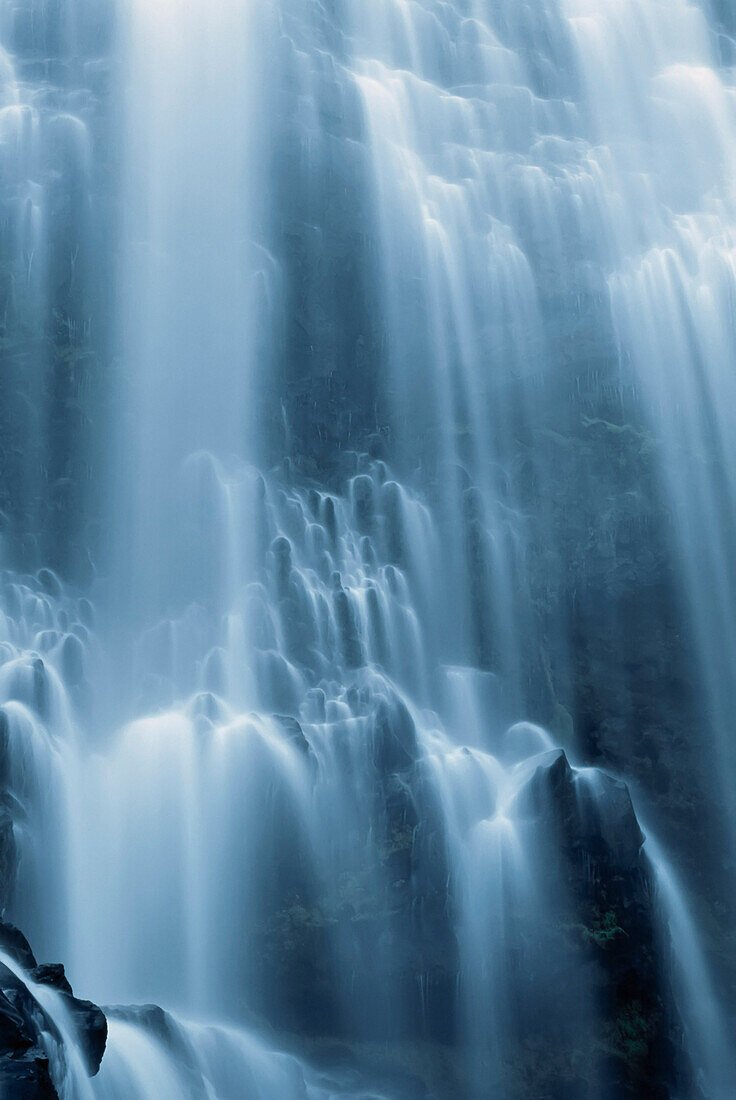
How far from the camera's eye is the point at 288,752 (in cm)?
2108

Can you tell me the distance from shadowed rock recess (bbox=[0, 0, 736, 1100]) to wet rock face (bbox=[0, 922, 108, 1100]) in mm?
48

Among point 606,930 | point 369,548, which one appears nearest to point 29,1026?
point 606,930

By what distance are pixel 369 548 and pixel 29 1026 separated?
61.7ft

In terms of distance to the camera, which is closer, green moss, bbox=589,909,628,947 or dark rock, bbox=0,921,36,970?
dark rock, bbox=0,921,36,970

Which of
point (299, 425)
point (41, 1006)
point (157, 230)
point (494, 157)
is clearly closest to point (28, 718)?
point (41, 1006)

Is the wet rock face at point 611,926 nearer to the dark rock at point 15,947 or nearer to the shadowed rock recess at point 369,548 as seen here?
the shadowed rock recess at point 369,548

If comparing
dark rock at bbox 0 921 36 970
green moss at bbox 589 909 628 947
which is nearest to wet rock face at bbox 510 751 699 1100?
green moss at bbox 589 909 628 947

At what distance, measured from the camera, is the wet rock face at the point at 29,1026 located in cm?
963

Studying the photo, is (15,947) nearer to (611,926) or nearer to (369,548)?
(611,926)

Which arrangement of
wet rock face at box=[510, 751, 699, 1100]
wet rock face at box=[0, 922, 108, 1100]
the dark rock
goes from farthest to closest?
wet rock face at box=[510, 751, 699, 1100]
the dark rock
wet rock face at box=[0, 922, 108, 1100]

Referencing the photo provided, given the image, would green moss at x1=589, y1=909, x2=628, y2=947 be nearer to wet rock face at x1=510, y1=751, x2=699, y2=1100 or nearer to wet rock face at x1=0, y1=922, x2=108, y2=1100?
wet rock face at x1=510, y1=751, x2=699, y2=1100

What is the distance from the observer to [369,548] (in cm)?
2850

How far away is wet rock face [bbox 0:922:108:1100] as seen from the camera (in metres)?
9.63

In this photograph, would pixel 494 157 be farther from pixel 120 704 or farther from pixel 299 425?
pixel 120 704
